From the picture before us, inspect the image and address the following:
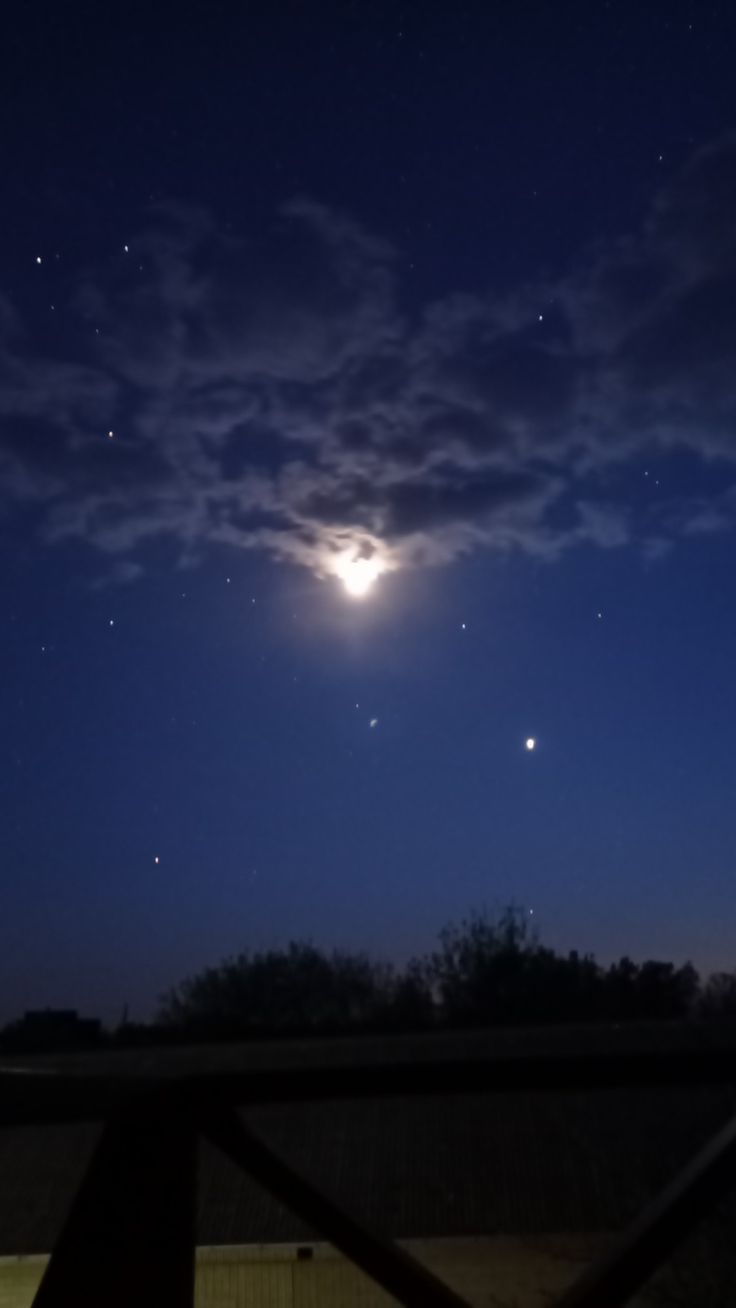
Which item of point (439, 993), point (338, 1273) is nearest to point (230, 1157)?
point (338, 1273)

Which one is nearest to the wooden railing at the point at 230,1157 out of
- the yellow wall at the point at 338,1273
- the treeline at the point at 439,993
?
the yellow wall at the point at 338,1273

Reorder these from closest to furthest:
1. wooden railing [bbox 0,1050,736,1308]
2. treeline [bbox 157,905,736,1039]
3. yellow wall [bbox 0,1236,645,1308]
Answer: wooden railing [bbox 0,1050,736,1308] < yellow wall [bbox 0,1236,645,1308] < treeline [bbox 157,905,736,1039]

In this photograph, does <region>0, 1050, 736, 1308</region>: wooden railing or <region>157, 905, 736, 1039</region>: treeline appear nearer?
<region>0, 1050, 736, 1308</region>: wooden railing

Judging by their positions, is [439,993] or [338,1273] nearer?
[338,1273]

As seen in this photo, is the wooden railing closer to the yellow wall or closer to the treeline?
the yellow wall

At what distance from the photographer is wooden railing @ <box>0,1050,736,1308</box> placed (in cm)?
397

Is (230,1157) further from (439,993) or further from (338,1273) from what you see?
(439,993)

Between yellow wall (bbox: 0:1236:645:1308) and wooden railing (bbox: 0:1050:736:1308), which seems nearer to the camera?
wooden railing (bbox: 0:1050:736:1308)

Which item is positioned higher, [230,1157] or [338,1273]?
[230,1157]

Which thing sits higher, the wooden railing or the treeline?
the treeline

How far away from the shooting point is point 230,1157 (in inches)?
163

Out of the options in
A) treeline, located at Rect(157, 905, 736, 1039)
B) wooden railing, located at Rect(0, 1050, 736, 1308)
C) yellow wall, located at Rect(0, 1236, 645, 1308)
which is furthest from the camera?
treeline, located at Rect(157, 905, 736, 1039)

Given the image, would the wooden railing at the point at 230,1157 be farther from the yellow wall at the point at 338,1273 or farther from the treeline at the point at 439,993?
the treeline at the point at 439,993

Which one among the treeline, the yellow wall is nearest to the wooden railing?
the yellow wall
